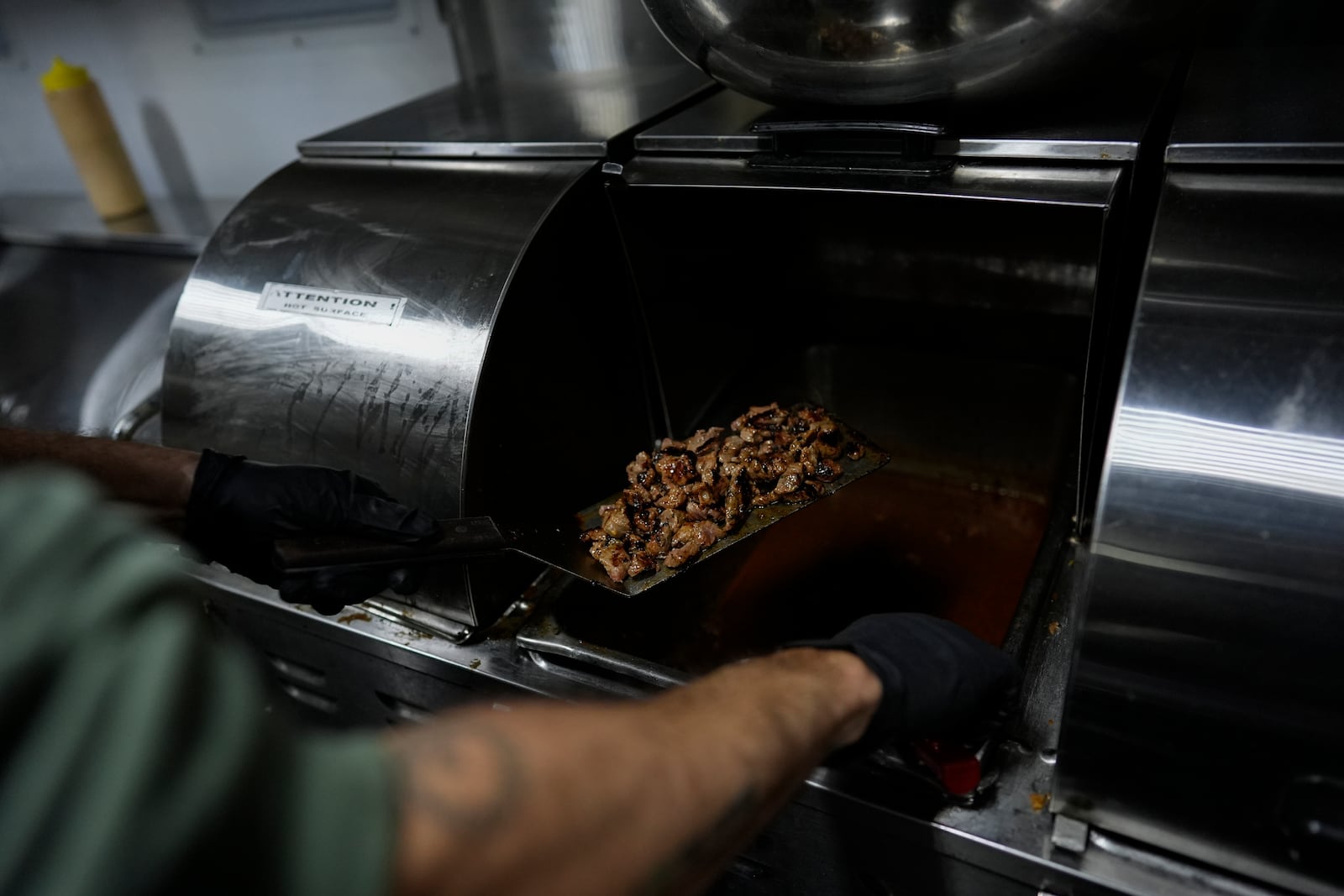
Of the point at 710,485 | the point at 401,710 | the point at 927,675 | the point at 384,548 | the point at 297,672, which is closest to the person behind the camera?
the point at 927,675

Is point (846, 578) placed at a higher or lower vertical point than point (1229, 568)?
lower

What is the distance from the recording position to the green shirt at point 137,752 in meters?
0.48

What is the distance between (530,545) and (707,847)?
0.70 meters

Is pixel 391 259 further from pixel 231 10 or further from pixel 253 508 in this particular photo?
pixel 231 10

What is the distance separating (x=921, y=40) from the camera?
1.04 meters

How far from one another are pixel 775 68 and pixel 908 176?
0.79 ft

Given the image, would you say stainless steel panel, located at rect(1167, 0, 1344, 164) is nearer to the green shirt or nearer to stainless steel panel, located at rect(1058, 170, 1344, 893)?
stainless steel panel, located at rect(1058, 170, 1344, 893)

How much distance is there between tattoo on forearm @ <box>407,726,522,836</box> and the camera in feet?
1.85

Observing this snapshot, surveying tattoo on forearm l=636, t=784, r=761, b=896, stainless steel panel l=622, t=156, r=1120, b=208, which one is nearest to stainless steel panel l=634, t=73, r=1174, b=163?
stainless steel panel l=622, t=156, r=1120, b=208

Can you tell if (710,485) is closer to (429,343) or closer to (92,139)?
(429,343)

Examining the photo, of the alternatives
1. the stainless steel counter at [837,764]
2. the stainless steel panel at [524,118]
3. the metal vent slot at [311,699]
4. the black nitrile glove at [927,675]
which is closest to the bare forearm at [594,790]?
the black nitrile glove at [927,675]

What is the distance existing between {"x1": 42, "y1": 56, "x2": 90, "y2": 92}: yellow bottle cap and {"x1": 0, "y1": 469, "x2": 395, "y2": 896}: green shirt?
2.93 m

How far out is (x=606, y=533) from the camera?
1370 mm

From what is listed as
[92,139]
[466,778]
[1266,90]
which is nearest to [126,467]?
[466,778]
